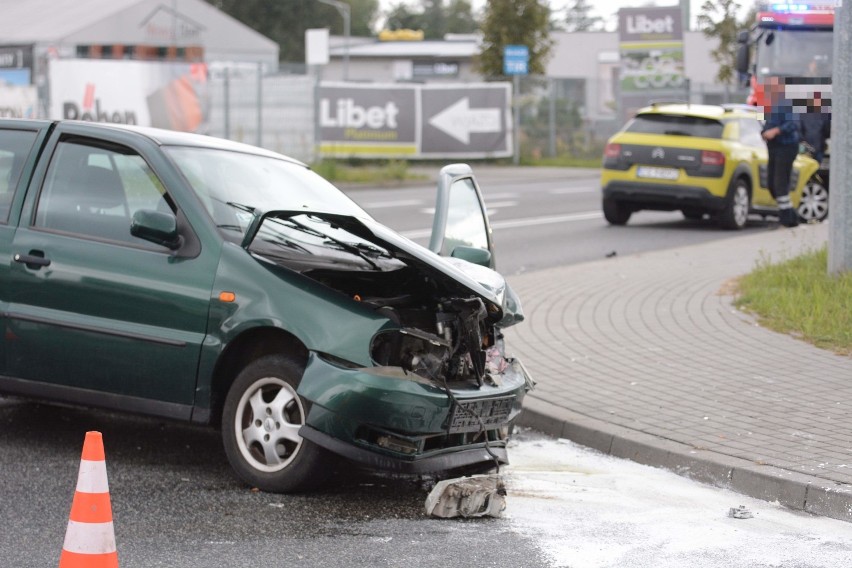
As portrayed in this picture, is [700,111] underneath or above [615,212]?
above

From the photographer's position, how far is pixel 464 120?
3228cm

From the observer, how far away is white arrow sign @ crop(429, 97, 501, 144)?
31.9 metres

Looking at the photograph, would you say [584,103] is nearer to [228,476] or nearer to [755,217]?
[755,217]

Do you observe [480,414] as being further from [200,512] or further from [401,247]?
[200,512]

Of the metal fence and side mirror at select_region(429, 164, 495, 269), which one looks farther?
the metal fence

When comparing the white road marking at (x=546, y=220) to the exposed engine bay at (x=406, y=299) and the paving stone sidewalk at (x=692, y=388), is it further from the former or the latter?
the exposed engine bay at (x=406, y=299)

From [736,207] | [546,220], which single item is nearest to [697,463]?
[736,207]

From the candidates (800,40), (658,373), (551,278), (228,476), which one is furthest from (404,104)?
(228,476)

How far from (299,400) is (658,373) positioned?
130 inches

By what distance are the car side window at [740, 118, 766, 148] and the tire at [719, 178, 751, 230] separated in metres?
0.58

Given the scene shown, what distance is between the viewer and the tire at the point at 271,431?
5426 millimetres

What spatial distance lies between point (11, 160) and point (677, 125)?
1280 cm

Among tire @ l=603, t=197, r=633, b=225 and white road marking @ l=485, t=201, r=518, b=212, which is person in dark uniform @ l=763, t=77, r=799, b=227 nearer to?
tire @ l=603, t=197, r=633, b=225

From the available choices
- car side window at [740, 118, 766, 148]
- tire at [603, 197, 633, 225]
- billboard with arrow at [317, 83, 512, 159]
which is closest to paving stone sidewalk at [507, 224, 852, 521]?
car side window at [740, 118, 766, 148]
